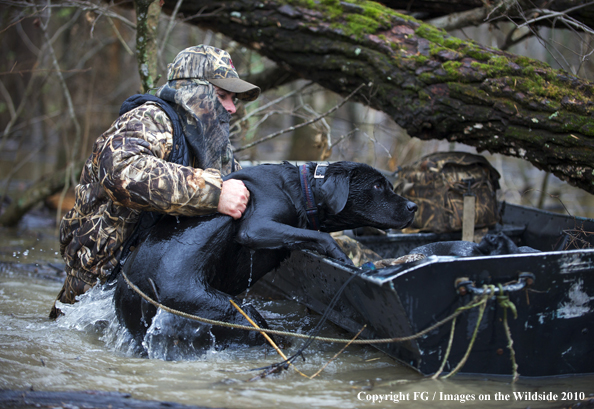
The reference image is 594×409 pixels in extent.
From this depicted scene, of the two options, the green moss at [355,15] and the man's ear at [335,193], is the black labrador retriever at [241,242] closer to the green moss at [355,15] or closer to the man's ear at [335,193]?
the man's ear at [335,193]

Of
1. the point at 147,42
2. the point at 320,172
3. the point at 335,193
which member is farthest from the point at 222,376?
the point at 147,42

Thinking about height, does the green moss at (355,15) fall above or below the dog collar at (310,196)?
above

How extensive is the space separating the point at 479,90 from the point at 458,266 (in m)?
2.44

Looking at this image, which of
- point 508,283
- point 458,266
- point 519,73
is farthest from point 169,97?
point 519,73

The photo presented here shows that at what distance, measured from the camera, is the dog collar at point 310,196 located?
3389mm

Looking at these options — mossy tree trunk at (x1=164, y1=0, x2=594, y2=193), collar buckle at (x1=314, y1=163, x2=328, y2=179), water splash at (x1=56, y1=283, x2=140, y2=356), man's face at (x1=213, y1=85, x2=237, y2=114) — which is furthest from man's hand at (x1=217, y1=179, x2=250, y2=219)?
mossy tree trunk at (x1=164, y1=0, x2=594, y2=193)

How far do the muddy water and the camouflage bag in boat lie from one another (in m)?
1.78

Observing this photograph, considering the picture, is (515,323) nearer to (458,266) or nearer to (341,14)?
(458,266)

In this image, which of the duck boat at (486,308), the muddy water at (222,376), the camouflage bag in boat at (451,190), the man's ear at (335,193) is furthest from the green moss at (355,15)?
the muddy water at (222,376)

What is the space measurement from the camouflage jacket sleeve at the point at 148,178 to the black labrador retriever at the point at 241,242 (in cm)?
18

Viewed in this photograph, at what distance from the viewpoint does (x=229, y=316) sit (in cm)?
311

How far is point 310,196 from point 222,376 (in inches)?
50.4

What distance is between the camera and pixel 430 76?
15.2ft

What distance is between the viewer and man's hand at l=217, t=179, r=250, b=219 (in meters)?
3.20
